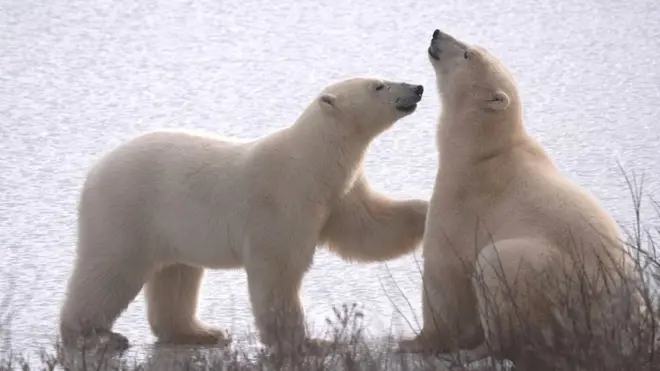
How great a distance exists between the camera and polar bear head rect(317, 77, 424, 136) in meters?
3.58

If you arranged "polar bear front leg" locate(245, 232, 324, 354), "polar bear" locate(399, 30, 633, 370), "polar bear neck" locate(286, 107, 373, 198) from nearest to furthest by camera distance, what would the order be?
"polar bear" locate(399, 30, 633, 370) < "polar bear front leg" locate(245, 232, 324, 354) < "polar bear neck" locate(286, 107, 373, 198)

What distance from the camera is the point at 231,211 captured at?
3.52 metres

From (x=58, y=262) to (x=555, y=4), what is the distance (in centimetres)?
500

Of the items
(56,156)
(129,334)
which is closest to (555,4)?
(56,156)

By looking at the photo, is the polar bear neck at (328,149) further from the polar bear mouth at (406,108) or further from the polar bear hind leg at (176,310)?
the polar bear hind leg at (176,310)

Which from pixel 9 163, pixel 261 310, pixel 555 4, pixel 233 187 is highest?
pixel 555 4

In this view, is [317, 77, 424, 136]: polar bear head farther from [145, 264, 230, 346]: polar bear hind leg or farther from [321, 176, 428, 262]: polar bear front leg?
[145, 264, 230, 346]: polar bear hind leg

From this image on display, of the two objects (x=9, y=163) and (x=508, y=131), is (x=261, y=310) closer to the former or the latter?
(x=508, y=131)

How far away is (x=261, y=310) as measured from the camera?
3.41 m

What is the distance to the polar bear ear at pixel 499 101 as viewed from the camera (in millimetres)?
3282

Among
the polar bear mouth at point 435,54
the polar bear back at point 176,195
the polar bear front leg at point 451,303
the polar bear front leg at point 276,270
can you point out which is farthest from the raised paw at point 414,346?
the polar bear mouth at point 435,54

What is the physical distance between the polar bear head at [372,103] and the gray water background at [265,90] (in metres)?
0.47

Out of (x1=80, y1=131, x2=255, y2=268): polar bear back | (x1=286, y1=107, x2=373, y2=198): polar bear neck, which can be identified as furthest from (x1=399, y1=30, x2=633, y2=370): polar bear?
(x1=80, y1=131, x2=255, y2=268): polar bear back

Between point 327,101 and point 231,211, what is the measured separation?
1.18 feet
